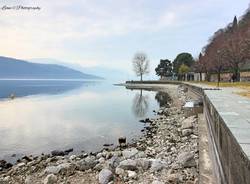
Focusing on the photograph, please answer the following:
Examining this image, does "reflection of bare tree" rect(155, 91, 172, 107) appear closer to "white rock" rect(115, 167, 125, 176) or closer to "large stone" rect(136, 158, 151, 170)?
"large stone" rect(136, 158, 151, 170)

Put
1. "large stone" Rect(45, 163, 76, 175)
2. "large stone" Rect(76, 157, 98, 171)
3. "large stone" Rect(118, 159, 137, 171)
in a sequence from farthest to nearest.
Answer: "large stone" Rect(76, 157, 98, 171)
"large stone" Rect(45, 163, 76, 175)
"large stone" Rect(118, 159, 137, 171)

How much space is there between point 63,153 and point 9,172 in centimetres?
393

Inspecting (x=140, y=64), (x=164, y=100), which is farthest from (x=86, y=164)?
(x=140, y=64)

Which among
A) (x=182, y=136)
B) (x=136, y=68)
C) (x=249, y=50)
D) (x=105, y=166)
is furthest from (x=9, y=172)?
(x=136, y=68)

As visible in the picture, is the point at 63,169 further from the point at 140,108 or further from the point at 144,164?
the point at 140,108

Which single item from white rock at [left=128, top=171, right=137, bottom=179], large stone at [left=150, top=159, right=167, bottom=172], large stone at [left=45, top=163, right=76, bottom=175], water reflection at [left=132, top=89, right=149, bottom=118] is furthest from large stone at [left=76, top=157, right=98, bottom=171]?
water reflection at [left=132, top=89, right=149, bottom=118]

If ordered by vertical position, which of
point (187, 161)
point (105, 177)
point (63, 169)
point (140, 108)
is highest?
point (187, 161)

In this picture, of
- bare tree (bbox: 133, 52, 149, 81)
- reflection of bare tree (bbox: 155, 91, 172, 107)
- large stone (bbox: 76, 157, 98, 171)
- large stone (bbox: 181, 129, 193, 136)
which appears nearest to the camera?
large stone (bbox: 76, 157, 98, 171)

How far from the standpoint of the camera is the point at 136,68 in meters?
122

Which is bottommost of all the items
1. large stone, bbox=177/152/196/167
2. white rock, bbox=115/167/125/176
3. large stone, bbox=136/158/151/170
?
white rock, bbox=115/167/125/176

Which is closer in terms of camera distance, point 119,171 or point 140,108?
point 119,171

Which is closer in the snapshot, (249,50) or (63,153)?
(63,153)

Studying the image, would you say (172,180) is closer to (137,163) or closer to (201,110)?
(137,163)

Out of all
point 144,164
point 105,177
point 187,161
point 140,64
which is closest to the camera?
point 105,177
